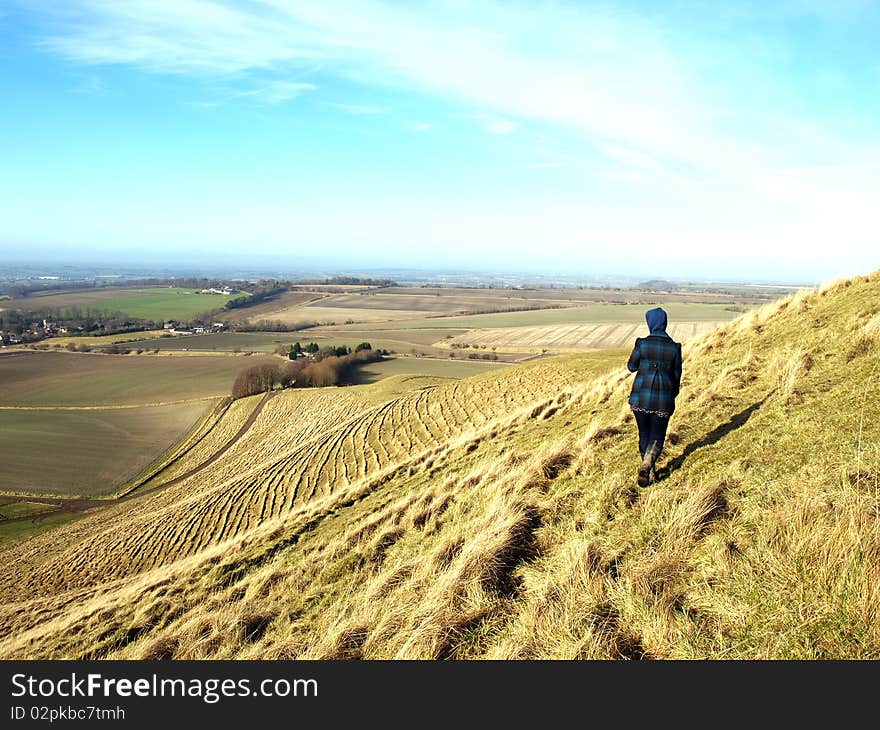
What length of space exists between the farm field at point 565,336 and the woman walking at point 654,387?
241 ft

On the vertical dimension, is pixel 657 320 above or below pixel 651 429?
above

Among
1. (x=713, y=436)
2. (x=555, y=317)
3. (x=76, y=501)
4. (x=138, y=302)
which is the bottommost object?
(x=76, y=501)

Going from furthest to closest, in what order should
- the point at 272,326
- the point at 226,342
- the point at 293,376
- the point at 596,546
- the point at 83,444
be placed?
1. the point at 272,326
2. the point at 226,342
3. the point at 293,376
4. the point at 83,444
5. the point at 596,546

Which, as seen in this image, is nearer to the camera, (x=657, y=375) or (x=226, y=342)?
(x=657, y=375)

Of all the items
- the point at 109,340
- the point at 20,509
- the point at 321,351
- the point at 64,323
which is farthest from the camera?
the point at 64,323

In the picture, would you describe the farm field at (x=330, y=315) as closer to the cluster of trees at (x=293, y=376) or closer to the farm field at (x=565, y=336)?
the farm field at (x=565, y=336)

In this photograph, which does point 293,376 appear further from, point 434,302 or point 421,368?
point 434,302

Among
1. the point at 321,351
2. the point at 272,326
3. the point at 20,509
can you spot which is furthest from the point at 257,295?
the point at 20,509

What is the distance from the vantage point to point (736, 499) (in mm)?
5750

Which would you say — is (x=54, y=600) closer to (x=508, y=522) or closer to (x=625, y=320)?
(x=508, y=522)

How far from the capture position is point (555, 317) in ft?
403

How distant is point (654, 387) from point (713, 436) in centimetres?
204

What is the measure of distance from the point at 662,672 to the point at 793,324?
14.3m

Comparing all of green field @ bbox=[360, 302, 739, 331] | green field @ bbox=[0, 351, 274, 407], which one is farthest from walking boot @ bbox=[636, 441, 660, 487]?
green field @ bbox=[360, 302, 739, 331]
